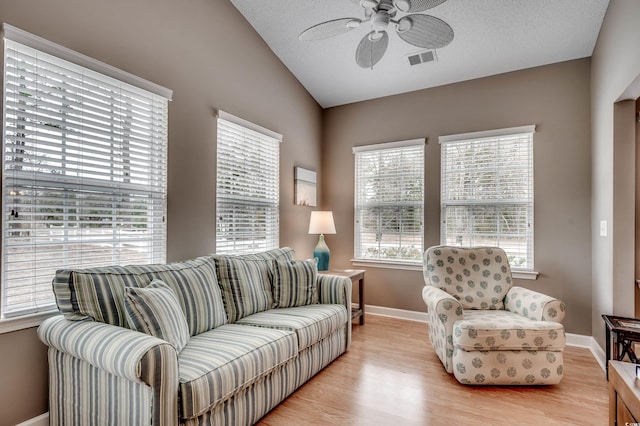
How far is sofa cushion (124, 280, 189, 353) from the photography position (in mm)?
1809

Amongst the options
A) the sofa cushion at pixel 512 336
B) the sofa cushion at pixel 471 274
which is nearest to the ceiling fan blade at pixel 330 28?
the sofa cushion at pixel 471 274

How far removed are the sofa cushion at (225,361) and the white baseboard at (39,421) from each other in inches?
35.5

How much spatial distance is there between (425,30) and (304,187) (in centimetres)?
249

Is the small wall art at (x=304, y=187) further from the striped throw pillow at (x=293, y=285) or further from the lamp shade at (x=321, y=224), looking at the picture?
the striped throw pillow at (x=293, y=285)

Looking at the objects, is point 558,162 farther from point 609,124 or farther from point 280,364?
point 280,364

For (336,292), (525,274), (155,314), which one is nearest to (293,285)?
(336,292)

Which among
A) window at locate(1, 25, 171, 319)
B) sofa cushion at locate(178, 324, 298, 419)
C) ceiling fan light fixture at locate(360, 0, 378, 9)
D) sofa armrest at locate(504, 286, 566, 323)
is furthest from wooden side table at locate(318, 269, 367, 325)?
ceiling fan light fixture at locate(360, 0, 378, 9)

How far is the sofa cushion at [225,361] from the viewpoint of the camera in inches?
64.1

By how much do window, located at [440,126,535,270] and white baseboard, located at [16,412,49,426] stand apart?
3.69 metres

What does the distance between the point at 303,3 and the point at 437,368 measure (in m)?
3.34

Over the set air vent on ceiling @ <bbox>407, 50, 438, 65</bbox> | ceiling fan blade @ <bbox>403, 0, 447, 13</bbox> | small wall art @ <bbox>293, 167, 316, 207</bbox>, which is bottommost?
small wall art @ <bbox>293, 167, 316, 207</bbox>

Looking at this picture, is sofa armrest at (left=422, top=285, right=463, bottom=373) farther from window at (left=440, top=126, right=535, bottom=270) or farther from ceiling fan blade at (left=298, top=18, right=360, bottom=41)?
ceiling fan blade at (left=298, top=18, right=360, bottom=41)

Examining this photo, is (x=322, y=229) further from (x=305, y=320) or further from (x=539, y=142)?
(x=539, y=142)

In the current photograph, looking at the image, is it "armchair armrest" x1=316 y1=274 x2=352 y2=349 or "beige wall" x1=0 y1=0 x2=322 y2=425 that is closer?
"beige wall" x1=0 y1=0 x2=322 y2=425
